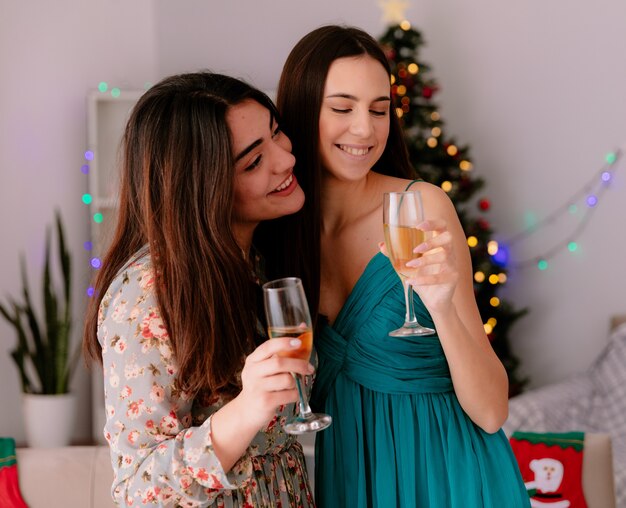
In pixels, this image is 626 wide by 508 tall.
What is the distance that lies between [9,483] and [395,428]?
4.29 feet

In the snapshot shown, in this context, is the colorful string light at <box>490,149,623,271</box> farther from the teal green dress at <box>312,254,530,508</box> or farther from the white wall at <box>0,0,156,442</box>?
the teal green dress at <box>312,254,530,508</box>

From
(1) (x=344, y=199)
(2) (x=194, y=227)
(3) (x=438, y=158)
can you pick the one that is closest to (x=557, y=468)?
(1) (x=344, y=199)

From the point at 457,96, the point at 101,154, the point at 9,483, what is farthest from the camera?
the point at 457,96

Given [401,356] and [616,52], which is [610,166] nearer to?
[616,52]

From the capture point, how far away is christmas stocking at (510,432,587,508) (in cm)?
297

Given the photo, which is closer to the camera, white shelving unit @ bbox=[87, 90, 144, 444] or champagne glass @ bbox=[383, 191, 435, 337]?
champagne glass @ bbox=[383, 191, 435, 337]

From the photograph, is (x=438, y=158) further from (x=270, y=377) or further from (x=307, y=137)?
(x=270, y=377)

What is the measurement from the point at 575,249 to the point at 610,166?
51 centimetres

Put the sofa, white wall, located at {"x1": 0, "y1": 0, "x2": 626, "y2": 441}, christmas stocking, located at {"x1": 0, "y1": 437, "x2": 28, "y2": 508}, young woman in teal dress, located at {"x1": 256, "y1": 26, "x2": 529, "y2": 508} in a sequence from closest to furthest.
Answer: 1. young woman in teal dress, located at {"x1": 256, "y1": 26, "x2": 529, "y2": 508}
2. christmas stocking, located at {"x1": 0, "y1": 437, "x2": 28, "y2": 508}
3. the sofa
4. white wall, located at {"x1": 0, "y1": 0, "x2": 626, "y2": 441}

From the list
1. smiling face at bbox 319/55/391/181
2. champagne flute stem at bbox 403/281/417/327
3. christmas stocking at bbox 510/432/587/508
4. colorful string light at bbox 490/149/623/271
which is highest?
smiling face at bbox 319/55/391/181

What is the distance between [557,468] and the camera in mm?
2977

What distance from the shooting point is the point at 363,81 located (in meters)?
1.99

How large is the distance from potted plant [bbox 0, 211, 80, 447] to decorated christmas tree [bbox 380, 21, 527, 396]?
2.01m

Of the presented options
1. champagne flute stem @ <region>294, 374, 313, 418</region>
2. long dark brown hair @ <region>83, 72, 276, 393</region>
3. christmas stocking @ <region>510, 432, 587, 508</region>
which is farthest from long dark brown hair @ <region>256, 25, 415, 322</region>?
christmas stocking @ <region>510, 432, 587, 508</region>
